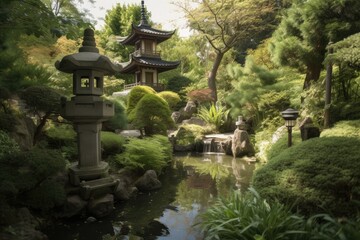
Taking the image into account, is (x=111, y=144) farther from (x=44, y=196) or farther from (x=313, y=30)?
(x=313, y=30)

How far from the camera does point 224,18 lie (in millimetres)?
19828

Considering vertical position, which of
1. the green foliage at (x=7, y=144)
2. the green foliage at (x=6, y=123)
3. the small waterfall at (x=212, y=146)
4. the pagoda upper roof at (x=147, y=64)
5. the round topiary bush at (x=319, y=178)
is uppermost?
the pagoda upper roof at (x=147, y=64)

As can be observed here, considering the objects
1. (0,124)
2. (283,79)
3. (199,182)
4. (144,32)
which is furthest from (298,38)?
(144,32)

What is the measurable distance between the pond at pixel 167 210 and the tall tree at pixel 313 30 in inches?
190

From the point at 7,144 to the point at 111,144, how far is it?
3266mm

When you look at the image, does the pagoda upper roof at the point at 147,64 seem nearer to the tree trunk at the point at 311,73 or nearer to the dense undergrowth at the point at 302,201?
the tree trunk at the point at 311,73

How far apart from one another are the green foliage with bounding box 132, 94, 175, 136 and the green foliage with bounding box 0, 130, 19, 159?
5646 millimetres

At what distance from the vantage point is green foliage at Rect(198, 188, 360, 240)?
2.84 meters

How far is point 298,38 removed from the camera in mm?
10484

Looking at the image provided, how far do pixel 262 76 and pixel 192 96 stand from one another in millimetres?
6858

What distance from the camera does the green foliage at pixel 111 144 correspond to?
821cm

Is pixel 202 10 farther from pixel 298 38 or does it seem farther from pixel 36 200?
pixel 36 200

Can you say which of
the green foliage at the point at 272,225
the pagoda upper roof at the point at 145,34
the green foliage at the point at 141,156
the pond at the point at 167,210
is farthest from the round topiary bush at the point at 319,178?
the pagoda upper roof at the point at 145,34

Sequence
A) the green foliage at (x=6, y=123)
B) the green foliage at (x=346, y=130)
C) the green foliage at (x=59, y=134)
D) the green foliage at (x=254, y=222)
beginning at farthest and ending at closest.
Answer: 1. the green foliage at (x=59, y=134)
2. the green foliage at (x=346, y=130)
3. the green foliage at (x=6, y=123)
4. the green foliage at (x=254, y=222)
